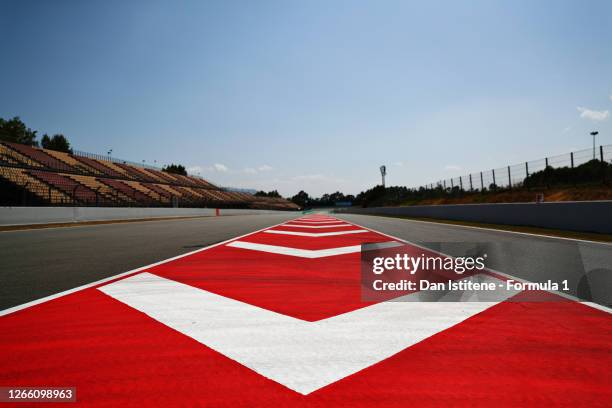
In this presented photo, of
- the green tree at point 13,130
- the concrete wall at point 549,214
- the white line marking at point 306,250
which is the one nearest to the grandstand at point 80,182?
the white line marking at point 306,250

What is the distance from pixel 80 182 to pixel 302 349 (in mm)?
42969

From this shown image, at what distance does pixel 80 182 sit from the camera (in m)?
37.3

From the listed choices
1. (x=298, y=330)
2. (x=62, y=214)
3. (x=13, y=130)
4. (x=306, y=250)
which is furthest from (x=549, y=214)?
(x=13, y=130)

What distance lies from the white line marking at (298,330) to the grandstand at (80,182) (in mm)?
22617

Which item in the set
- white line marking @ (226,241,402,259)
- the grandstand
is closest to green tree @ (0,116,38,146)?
the grandstand

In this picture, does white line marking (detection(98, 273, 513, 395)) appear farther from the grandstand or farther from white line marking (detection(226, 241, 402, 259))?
the grandstand

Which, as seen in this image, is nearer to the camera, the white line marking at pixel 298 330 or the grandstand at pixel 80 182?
the white line marking at pixel 298 330

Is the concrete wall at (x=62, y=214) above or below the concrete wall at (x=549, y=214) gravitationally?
above

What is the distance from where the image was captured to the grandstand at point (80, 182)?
86.6 ft

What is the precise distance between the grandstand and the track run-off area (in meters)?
22.6

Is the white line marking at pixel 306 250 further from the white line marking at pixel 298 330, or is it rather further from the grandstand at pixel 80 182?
the grandstand at pixel 80 182

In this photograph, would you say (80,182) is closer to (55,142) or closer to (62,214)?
(62,214)

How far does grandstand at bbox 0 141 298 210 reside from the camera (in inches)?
1040

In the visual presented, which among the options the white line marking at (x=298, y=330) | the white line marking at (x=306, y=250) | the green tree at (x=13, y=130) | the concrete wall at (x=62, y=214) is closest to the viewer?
the white line marking at (x=298, y=330)
